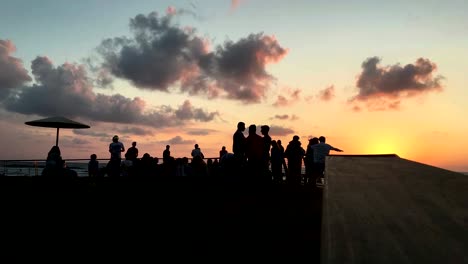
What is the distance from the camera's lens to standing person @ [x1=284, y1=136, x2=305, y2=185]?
12.2 metres

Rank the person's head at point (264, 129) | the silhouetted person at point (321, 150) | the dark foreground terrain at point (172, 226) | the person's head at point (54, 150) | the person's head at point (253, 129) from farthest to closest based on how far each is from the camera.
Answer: the silhouetted person at point (321, 150)
the person's head at point (54, 150)
the person's head at point (264, 129)
the person's head at point (253, 129)
the dark foreground terrain at point (172, 226)

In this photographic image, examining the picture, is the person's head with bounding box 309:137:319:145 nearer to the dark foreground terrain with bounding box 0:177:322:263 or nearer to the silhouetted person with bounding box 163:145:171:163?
the dark foreground terrain with bounding box 0:177:322:263

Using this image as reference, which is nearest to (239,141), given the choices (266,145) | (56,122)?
(266,145)

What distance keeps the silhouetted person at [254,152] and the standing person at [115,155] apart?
5.90m

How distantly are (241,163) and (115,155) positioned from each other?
5.79 m

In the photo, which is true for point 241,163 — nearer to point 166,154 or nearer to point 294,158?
point 294,158

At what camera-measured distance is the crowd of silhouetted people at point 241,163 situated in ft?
31.8

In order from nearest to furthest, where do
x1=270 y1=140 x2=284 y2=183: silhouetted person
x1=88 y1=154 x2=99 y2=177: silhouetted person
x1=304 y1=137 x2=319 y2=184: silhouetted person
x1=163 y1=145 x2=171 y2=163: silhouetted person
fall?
x1=304 y1=137 x2=319 y2=184: silhouetted person, x1=270 y1=140 x2=284 y2=183: silhouetted person, x1=163 y1=145 x2=171 y2=163: silhouetted person, x1=88 y1=154 x2=99 y2=177: silhouetted person

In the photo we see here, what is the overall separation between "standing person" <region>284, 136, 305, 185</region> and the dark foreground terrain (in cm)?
319

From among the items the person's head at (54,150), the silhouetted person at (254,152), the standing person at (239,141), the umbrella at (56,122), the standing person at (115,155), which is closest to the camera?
the standing person at (239,141)

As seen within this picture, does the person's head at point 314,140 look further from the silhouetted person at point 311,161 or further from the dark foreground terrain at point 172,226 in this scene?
the dark foreground terrain at point 172,226

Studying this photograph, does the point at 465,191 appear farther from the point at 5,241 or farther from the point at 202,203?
the point at 202,203

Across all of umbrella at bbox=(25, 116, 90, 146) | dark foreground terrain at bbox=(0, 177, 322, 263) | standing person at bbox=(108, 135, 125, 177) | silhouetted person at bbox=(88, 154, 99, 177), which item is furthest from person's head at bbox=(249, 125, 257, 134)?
silhouetted person at bbox=(88, 154, 99, 177)

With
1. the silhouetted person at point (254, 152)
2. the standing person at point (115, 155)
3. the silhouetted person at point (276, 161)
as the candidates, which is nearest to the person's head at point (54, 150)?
the standing person at point (115, 155)
